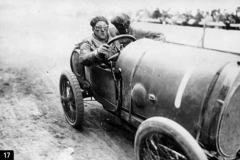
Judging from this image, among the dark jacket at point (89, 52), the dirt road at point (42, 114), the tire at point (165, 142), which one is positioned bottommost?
the dirt road at point (42, 114)

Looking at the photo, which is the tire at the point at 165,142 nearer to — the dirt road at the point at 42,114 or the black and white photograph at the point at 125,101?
the black and white photograph at the point at 125,101

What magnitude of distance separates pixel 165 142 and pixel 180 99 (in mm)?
435

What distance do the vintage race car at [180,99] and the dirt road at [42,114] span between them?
70 centimetres

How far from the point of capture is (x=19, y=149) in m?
3.38

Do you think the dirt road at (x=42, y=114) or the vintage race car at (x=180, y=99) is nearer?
the vintage race car at (x=180, y=99)

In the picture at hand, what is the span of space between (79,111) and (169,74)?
1.59 m

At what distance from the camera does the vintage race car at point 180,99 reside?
84.0 inches

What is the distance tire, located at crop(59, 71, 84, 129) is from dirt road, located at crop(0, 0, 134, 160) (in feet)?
0.55

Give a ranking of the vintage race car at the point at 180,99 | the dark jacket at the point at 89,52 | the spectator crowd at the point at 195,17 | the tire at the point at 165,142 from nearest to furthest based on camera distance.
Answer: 1. the tire at the point at 165,142
2. the vintage race car at the point at 180,99
3. the dark jacket at the point at 89,52
4. the spectator crowd at the point at 195,17

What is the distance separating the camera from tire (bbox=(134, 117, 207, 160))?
1.95 metres

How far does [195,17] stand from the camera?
8.80 metres

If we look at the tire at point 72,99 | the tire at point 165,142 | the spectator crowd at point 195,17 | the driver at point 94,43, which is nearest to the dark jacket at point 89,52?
the driver at point 94,43

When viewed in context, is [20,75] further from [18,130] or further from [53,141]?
[53,141]

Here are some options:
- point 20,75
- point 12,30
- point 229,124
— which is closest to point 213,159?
point 229,124
